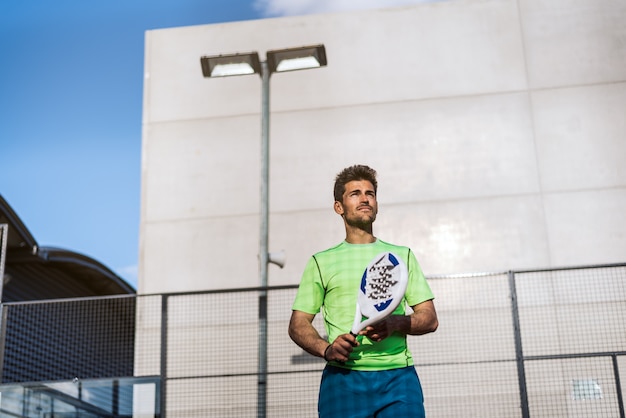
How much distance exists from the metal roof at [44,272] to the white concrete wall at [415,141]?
3.34 meters

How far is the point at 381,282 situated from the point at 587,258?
8.12 metres

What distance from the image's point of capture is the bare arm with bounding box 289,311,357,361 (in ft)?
9.16

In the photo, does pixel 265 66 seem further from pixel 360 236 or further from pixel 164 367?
pixel 360 236

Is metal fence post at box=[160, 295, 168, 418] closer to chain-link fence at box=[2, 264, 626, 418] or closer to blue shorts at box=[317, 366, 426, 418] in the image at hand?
chain-link fence at box=[2, 264, 626, 418]

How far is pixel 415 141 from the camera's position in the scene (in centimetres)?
1110

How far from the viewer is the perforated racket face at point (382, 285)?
9.16 ft

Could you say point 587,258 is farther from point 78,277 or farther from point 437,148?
point 78,277

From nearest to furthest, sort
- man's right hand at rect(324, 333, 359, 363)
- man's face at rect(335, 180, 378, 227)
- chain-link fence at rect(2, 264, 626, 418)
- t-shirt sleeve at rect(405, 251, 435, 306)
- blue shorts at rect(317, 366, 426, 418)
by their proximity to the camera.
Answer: man's right hand at rect(324, 333, 359, 363), blue shorts at rect(317, 366, 426, 418), t-shirt sleeve at rect(405, 251, 435, 306), man's face at rect(335, 180, 378, 227), chain-link fence at rect(2, 264, 626, 418)

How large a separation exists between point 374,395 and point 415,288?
1.43ft

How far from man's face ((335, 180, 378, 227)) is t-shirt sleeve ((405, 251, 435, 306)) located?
231mm

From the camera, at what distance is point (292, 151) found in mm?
11352

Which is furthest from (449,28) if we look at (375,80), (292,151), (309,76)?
(292,151)

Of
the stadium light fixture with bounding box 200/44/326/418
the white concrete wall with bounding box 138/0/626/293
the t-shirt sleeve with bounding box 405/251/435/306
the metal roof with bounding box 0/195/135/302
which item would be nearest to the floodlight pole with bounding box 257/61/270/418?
the stadium light fixture with bounding box 200/44/326/418

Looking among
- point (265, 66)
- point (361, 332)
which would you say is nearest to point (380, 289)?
point (361, 332)
